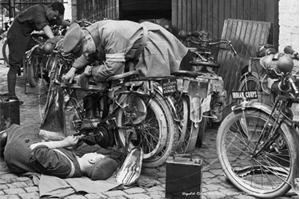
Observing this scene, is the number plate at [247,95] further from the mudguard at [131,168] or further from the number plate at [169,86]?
the mudguard at [131,168]

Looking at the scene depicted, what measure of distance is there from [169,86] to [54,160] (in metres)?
1.48

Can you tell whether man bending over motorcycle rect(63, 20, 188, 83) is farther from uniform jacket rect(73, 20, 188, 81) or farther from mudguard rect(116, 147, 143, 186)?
mudguard rect(116, 147, 143, 186)

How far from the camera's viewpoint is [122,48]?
22.7 feet

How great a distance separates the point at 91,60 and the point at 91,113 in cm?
63

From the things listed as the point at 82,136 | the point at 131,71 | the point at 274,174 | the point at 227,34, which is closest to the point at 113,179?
the point at 82,136

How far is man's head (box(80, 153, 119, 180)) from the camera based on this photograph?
667cm

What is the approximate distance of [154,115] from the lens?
705 centimetres

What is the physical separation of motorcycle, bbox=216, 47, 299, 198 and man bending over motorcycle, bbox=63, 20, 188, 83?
1202 millimetres

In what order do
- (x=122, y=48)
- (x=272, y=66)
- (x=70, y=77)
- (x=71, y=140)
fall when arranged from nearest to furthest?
(x=272, y=66), (x=122, y=48), (x=71, y=140), (x=70, y=77)

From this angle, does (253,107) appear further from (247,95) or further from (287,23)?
(287,23)

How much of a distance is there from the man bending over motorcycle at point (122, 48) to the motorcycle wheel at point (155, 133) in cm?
39

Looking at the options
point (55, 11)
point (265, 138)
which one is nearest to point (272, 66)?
point (265, 138)

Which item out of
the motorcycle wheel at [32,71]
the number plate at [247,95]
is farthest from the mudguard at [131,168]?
the motorcycle wheel at [32,71]

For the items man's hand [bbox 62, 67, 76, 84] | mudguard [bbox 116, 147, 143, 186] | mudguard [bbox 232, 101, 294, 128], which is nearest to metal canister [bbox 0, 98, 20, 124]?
man's hand [bbox 62, 67, 76, 84]
